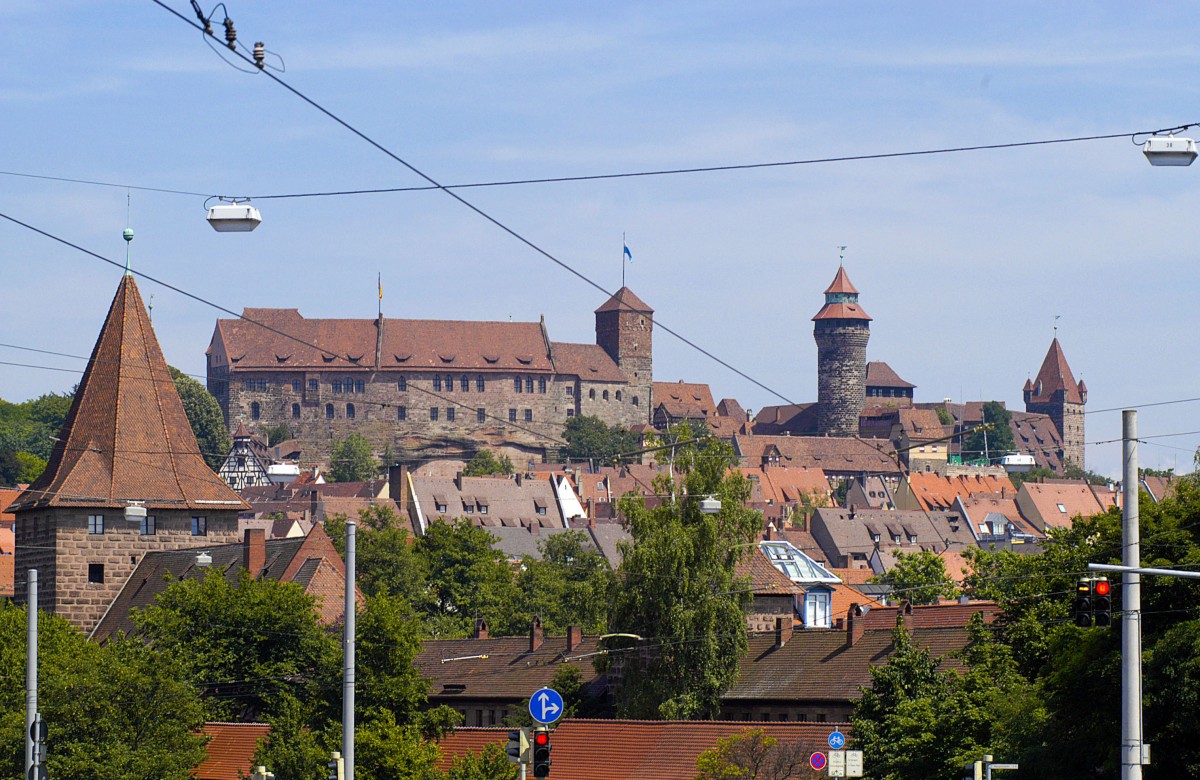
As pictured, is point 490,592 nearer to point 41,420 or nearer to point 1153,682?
point 1153,682

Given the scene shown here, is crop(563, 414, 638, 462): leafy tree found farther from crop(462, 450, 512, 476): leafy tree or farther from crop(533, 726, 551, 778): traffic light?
crop(533, 726, 551, 778): traffic light

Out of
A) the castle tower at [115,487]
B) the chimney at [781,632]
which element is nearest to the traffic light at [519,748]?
the chimney at [781,632]

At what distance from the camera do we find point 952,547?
153 m

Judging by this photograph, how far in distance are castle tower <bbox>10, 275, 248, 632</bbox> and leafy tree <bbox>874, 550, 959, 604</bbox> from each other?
33207mm

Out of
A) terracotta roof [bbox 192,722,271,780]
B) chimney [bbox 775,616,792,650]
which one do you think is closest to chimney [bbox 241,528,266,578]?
chimney [bbox 775,616,792,650]

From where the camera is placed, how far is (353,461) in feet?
622

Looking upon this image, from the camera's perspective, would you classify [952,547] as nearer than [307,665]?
No

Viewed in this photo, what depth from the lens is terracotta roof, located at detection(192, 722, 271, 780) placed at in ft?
144

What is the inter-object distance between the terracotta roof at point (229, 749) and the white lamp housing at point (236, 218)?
2179cm

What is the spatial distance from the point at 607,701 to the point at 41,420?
129615 mm

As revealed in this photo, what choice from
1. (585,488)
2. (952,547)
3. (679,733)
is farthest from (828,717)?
(585,488)

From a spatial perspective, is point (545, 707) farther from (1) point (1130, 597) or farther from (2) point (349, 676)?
(1) point (1130, 597)

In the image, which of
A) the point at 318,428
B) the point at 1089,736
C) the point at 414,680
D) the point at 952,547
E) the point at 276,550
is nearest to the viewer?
the point at 1089,736

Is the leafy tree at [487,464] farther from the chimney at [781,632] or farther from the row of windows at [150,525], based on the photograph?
the chimney at [781,632]
